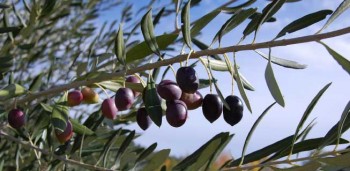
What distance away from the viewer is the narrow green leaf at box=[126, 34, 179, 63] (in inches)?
50.1

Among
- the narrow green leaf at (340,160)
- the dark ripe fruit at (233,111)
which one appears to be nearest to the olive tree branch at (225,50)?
the dark ripe fruit at (233,111)

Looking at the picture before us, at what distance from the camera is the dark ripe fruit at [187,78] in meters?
1.17

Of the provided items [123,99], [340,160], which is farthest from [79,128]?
[340,160]

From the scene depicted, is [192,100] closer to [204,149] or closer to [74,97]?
[204,149]

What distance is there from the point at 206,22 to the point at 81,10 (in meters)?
2.10

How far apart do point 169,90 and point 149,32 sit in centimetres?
15

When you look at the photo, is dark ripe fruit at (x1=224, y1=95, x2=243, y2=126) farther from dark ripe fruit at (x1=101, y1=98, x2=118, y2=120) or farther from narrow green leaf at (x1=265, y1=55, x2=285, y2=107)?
dark ripe fruit at (x1=101, y1=98, x2=118, y2=120)

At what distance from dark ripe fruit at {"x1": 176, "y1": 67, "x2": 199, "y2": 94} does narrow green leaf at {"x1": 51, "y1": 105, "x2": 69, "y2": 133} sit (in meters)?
0.43

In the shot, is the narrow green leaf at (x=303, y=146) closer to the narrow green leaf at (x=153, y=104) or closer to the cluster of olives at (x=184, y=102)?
the cluster of olives at (x=184, y=102)

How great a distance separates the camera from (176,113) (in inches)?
47.2

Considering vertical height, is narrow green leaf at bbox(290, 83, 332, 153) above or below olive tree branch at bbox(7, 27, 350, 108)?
below

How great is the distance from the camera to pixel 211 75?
126cm

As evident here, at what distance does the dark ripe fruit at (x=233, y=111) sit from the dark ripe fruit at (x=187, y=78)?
124 millimetres

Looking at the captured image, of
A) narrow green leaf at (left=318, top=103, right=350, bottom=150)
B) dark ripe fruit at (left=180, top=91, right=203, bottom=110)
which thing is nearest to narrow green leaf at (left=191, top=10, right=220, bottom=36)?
dark ripe fruit at (left=180, top=91, right=203, bottom=110)
